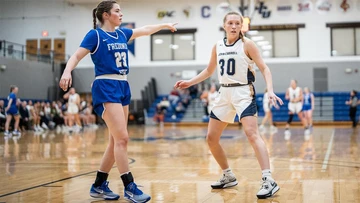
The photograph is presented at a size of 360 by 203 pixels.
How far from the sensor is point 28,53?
2580 centimetres

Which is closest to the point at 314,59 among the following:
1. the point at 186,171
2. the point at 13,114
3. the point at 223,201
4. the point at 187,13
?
the point at 187,13

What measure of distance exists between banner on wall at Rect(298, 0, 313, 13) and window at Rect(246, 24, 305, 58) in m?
1.19

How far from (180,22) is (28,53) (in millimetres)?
9511

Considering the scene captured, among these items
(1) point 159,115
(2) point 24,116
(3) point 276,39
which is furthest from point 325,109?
(2) point 24,116

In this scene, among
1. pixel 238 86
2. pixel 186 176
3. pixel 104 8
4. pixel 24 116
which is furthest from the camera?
pixel 24 116

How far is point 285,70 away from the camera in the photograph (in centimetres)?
2880

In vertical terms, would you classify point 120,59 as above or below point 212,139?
above

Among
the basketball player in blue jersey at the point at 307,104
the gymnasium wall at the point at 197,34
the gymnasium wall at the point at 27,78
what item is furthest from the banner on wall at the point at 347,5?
the gymnasium wall at the point at 27,78

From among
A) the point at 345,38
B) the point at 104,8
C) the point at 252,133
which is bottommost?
the point at 252,133

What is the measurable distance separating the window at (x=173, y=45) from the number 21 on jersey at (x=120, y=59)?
1006 inches

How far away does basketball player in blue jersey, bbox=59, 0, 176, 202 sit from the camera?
439 centimetres

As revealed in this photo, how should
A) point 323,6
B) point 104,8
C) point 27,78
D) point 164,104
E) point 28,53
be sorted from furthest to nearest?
point 323,6 → point 164,104 → point 28,53 → point 27,78 → point 104,8

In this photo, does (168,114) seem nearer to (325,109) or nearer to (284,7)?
(325,109)

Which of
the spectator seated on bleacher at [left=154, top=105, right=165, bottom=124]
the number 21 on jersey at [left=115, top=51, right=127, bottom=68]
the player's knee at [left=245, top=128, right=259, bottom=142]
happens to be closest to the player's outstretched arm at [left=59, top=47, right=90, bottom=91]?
the number 21 on jersey at [left=115, top=51, right=127, bottom=68]
